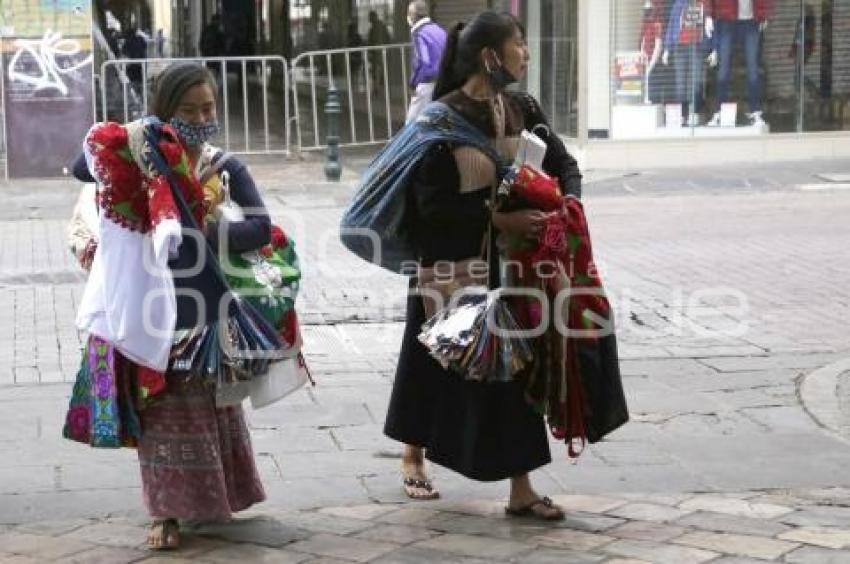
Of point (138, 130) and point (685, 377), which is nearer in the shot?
point (138, 130)

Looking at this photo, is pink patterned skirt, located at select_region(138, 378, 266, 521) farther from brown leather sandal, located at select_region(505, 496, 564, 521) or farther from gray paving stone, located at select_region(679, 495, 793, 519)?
gray paving stone, located at select_region(679, 495, 793, 519)

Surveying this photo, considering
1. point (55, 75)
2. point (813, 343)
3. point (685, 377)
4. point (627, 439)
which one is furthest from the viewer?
point (55, 75)

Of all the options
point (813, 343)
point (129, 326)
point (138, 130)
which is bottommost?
point (813, 343)

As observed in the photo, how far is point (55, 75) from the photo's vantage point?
16000 millimetres

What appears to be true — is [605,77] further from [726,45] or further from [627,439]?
[627,439]

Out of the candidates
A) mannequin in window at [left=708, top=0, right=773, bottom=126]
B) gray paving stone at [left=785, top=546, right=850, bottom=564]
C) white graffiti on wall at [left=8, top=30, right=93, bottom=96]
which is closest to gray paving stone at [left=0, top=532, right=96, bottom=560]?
gray paving stone at [left=785, top=546, right=850, bottom=564]

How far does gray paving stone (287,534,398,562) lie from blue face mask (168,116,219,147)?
4.64ft

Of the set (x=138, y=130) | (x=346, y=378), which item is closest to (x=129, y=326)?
(x=138, y=130)

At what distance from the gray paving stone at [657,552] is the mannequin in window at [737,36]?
12232 mm

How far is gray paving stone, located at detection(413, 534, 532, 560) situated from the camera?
4992 mm

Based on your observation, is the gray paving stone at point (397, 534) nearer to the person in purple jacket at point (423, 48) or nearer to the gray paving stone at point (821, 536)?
the gray paving stone at point (821, 536)

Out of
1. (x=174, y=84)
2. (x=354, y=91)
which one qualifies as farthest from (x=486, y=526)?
(x=354, y=91)

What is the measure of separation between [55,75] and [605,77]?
5.97 metres

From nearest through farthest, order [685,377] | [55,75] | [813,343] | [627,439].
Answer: [627,439] → [685,377] → [813,343] → [55,75]
